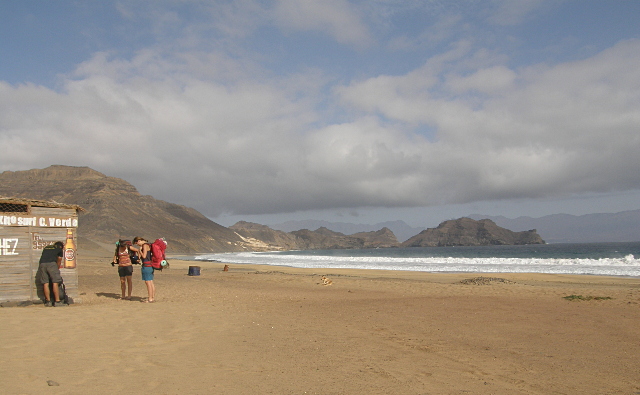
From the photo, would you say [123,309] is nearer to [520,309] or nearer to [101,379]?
[101,379]

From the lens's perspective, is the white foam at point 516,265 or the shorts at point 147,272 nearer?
the shorts at point 147,272

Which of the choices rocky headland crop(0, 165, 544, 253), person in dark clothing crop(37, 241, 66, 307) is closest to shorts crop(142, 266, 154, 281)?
person in dark clothing crop(37, 241, 66, 307)

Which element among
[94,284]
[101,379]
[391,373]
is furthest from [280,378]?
[94,284]

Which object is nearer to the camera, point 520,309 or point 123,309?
point 123,309

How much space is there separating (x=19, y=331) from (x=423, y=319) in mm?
7953

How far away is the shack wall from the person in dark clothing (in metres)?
0.31

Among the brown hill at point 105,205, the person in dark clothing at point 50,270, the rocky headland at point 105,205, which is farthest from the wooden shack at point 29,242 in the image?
the brown hill at point 105,205

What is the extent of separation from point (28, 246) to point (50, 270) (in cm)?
94

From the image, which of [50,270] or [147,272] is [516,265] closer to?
[147,272]

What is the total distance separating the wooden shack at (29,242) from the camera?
10375 millimetres

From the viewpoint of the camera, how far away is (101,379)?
4.79 m

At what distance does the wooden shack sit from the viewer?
1038 centimetres

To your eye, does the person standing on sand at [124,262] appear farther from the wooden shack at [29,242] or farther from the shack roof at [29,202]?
the shack roof at [29,202]

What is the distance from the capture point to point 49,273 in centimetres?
1042
